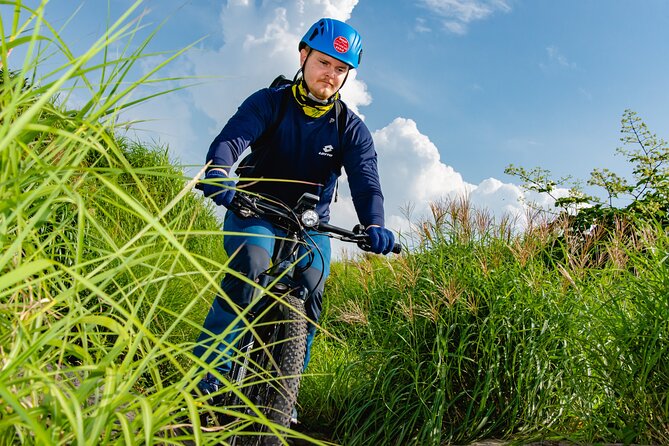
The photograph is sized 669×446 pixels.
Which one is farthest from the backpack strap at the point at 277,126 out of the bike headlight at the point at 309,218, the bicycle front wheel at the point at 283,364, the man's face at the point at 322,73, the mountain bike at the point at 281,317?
the bicycle front wheel at the point at 283,364

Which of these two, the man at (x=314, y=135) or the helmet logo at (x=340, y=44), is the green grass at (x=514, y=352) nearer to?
the man at (x=314, y=135)

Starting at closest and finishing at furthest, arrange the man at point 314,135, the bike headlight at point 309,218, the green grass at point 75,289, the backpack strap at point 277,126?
1. the green grass at point 75,289
2. the bike headlight at point 309,218
3. the man at point 314,135
4. the backpack strap at point 277,126

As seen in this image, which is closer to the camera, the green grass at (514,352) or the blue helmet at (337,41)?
the green grass at (514,352)

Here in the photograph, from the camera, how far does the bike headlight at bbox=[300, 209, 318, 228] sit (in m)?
3.11

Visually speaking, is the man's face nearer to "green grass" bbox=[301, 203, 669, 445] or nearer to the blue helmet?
the blue helmet

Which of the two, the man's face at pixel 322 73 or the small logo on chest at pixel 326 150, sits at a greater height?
the man's face at pixel 322 73

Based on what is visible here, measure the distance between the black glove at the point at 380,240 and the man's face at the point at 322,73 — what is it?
1100 mm

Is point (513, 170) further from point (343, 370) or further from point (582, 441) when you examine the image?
point (582, 441)

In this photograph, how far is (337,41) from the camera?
12.9ft

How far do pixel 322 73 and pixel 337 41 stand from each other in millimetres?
216

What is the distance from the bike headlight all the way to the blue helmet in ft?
4.18

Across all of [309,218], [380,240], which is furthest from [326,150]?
[309,218]

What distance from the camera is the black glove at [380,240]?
3.35 meters

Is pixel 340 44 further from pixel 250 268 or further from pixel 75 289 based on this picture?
pixel 75 289
